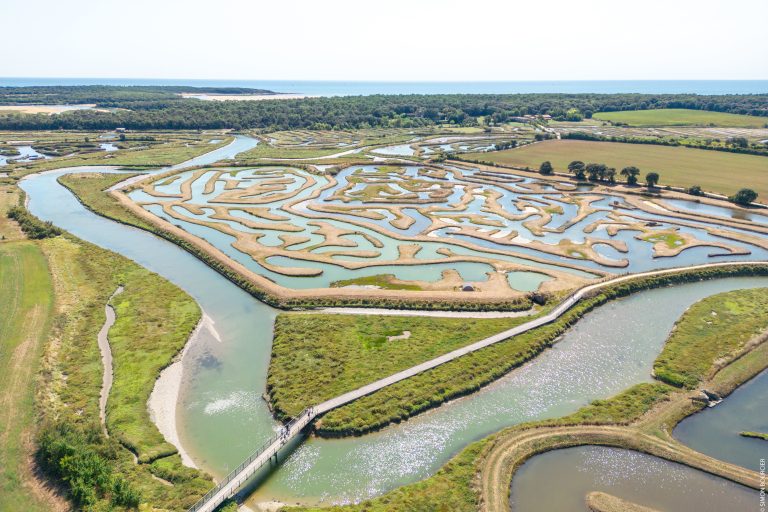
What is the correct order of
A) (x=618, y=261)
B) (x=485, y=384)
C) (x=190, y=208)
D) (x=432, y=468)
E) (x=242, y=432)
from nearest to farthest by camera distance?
(x=432, y=468)
(x=242, y=432)
(x=485, y=384)
(x=618, y=261)
(x=190, y=208)

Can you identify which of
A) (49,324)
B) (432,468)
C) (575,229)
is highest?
(575,229)

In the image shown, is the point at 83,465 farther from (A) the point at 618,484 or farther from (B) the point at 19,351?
(A) the point at 618,484

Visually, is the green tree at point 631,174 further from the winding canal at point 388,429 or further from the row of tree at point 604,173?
the winding canal at point 388,429

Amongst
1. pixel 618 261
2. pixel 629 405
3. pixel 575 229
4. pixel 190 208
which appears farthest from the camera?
pixel 190 208

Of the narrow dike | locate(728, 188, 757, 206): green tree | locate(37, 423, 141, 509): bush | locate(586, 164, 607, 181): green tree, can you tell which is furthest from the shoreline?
locate(728, 188, 757, 206): green tree

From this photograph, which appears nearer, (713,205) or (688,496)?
(688,496)

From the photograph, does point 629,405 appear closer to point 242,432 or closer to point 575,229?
point 242,432

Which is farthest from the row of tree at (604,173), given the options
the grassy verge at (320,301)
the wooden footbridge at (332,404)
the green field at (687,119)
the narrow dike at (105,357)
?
the green field at (687,119)

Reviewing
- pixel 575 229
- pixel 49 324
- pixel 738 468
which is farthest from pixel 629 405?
pixel 49 324

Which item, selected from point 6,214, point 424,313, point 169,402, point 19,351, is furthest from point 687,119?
point 19,351
